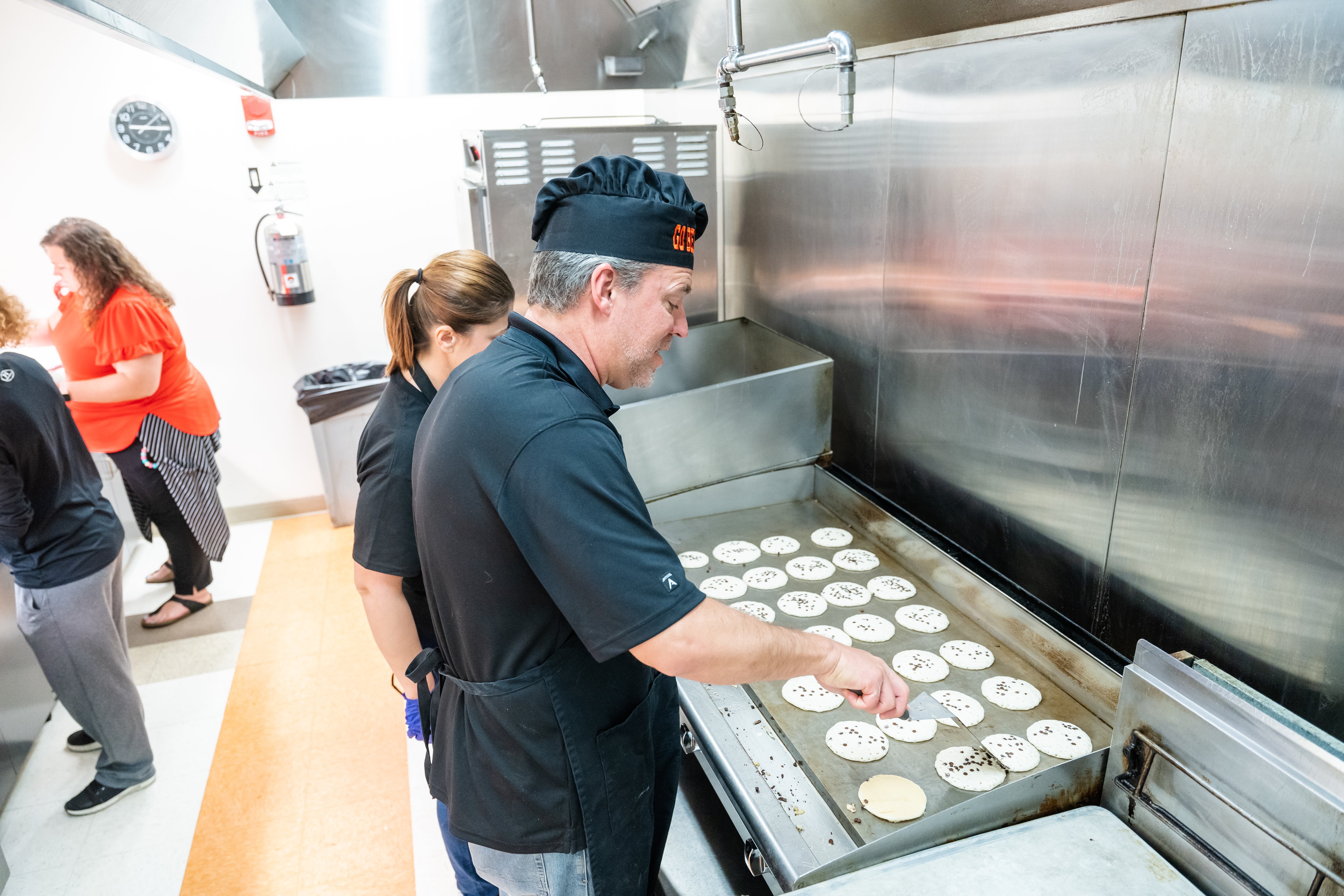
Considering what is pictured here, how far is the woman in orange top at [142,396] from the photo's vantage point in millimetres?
3113

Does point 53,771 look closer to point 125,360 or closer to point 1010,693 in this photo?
point 125,360

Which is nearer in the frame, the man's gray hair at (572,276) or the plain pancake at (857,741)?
the man's gray hair at (572,276)

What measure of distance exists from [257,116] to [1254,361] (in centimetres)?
436

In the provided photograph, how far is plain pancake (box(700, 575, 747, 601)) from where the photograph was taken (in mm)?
2117

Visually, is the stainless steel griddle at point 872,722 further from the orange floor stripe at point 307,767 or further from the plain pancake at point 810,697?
the orange floor stripe at point 307,767

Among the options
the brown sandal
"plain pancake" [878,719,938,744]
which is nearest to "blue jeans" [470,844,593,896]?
"plain pancake" [878,719,938,744]

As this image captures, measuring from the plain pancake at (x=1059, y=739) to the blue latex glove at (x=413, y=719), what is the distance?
142cm

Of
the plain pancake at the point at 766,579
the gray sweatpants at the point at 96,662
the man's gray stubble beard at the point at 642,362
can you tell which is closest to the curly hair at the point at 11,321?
the gray sweatpants at the point at 96,662

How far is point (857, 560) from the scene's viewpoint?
7.45 ft

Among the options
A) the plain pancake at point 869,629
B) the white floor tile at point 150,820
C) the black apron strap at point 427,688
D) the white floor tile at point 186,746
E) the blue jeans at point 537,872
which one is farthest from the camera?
the white floor tile at point 186,746

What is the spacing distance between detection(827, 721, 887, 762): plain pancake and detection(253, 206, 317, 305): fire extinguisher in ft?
12.3

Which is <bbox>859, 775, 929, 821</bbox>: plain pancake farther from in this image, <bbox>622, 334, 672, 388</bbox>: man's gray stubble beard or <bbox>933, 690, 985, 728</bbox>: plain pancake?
<bbox>622, 334, 672, 388</bbox>: man's gray stubble beard

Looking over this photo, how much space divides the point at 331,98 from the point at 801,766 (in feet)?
13.5

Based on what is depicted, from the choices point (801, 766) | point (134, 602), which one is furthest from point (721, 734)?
→ point (134, 602)
